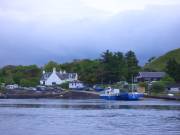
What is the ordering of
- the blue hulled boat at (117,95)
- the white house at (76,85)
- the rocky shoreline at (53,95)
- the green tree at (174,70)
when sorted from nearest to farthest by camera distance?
the blue hulled boat at (117,95) < the rocky shoreline at (53,95) < the green tree at (174,70) < the white house at (76,85)

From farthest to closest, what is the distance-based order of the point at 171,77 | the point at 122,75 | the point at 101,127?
the point at 122,75
the point at 171,77
the point at 101,127

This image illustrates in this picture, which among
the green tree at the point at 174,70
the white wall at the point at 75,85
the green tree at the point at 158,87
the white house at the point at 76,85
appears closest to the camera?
the green tree at the point at 158,87

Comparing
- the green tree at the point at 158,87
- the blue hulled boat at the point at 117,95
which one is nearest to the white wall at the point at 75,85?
the blue hulled boat at the point at 117,95

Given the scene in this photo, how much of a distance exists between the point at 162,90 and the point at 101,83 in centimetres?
3328

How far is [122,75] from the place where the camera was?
172500 mm

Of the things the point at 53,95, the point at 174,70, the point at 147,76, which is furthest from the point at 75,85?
the point at 174,70

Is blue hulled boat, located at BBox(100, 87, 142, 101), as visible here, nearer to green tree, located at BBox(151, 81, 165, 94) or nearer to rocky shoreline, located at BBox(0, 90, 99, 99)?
rocky shoreline, located at BBox(0, 90, 99, 99)

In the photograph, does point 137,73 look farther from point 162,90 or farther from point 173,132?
point 173,132

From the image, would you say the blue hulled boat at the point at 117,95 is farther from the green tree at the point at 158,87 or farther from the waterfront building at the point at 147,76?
the waterfront building at the point at 147,76

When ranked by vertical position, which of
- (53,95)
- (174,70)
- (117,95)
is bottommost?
(117,95)

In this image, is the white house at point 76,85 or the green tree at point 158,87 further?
the white house at point 76,85

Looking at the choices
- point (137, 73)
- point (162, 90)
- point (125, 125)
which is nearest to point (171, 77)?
point (162, 90)

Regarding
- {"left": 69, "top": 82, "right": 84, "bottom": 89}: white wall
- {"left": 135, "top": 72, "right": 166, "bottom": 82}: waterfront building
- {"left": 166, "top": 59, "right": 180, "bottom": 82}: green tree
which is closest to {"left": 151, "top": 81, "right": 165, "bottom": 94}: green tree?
{"left": 166, "top": 59, "right": 180, "bottom": 82}: green tree

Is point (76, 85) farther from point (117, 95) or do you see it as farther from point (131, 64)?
point (117, 95)
